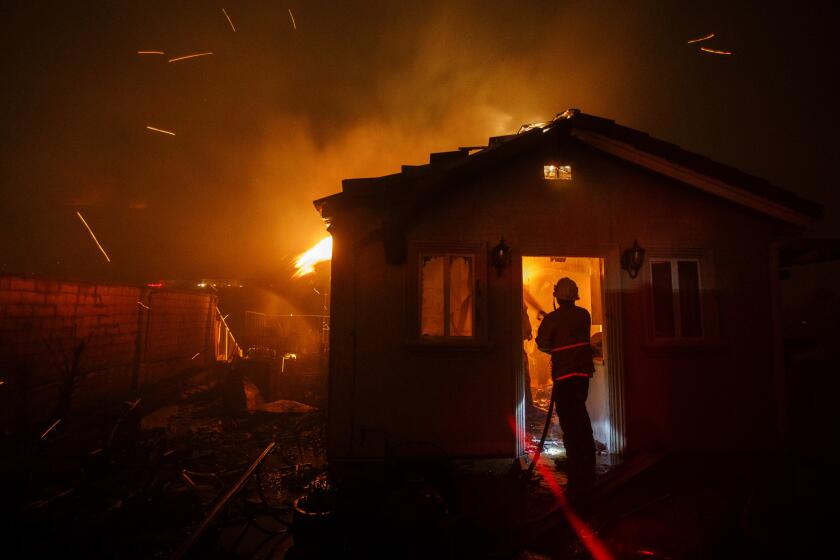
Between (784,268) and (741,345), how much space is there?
3011mm

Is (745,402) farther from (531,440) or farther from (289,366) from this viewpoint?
(289,366)

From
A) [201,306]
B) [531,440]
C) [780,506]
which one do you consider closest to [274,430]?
[531,440]

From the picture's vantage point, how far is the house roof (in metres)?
5.32

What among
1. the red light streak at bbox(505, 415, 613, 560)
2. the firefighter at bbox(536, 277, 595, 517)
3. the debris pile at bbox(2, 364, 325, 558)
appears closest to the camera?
the debris pile at bbox(2, 364, 325, 558)

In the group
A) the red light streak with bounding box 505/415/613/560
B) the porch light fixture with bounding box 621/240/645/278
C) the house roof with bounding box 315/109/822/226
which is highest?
the house roof with bounding box 315/109/822/226

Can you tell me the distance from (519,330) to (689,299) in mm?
2799

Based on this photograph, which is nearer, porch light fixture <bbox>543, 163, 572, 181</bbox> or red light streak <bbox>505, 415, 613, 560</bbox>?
red light streak <bbox>505, 415, 613, 560</bbox>

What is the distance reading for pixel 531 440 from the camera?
657 centimetres

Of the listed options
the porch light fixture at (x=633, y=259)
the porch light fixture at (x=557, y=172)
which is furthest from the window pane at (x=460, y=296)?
the porch light fixture at (x=633, y=259)

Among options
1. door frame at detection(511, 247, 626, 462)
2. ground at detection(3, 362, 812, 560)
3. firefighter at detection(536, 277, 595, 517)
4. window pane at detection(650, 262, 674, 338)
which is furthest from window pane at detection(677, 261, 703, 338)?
firefighter at detection(536, 277, 595, 517)

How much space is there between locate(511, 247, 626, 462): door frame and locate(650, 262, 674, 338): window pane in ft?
2.05

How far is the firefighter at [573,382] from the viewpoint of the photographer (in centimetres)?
451

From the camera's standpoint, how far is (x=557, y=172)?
580cm

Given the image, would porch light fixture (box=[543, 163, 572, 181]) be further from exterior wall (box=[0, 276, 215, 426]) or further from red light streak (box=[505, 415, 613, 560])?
exterior wall (box=[0, 276, 215, 426])
